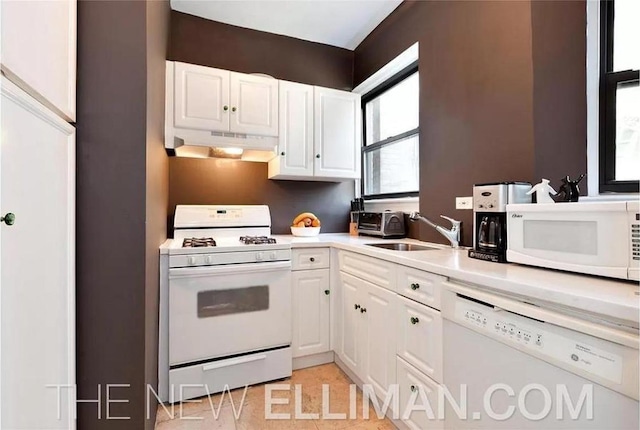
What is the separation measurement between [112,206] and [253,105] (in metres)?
1.51

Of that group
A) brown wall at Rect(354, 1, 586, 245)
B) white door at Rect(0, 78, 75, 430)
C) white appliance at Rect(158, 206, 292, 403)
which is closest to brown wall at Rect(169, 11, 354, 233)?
white appliance at Rect(158, 206, 292, 403)

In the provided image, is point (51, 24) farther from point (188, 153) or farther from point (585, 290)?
point (585, 290)

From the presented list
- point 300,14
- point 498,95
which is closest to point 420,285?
point 498,95

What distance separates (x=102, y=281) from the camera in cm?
117

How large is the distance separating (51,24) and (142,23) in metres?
0.37

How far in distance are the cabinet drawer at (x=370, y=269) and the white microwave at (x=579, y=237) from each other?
54 centimetres

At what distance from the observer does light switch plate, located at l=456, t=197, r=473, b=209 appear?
179 cm

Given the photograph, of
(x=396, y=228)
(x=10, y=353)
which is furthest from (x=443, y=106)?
(x=10, y=353)

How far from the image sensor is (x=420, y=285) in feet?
4.49

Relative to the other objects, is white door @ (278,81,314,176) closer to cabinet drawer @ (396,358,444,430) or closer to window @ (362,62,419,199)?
window @ (362,62,419,199)

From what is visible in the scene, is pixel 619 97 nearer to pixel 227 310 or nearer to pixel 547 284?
pixel 547 284

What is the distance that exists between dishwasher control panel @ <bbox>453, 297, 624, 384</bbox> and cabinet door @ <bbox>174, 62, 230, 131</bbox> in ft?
6.66

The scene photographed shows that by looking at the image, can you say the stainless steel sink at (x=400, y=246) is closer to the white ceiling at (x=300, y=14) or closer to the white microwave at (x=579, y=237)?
the white microwave at (x=579, y=237)

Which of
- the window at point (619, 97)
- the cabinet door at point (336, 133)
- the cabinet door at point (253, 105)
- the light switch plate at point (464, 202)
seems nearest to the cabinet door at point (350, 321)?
the light switch plate at point (464, 202)
